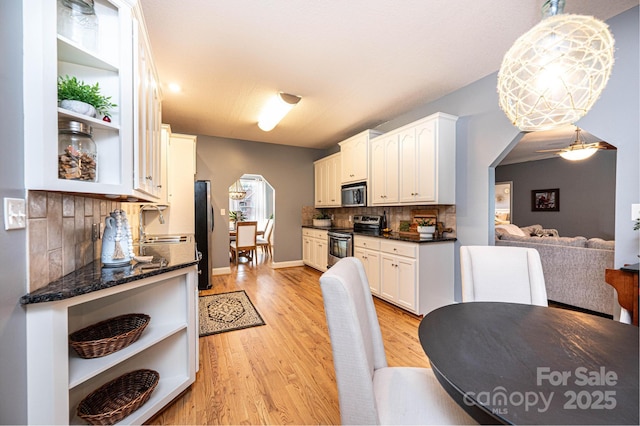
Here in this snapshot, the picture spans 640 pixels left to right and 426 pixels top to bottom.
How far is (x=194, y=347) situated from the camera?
1.76 meters

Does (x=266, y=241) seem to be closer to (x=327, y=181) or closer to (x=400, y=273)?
(x=327, y=181)

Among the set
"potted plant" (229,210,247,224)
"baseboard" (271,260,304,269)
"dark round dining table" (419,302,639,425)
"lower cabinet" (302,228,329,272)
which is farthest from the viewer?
"potted plant" (229,210,247,224)

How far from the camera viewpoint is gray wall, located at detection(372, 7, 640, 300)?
5.95 ft

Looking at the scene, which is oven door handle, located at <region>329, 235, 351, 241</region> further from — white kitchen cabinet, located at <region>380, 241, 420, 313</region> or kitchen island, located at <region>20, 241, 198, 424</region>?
kitchen island, located at <region>20, 241, 198, 424</region>

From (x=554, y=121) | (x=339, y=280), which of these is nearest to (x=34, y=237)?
(x=339, y=280)

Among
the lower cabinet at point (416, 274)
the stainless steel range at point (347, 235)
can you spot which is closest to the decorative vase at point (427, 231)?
the lower cabinet at point (416, 274)

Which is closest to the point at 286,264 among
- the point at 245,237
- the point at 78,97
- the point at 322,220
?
the point at 245,237

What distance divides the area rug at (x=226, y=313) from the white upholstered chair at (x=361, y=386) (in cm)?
201

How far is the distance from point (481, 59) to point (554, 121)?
1665 millimetres

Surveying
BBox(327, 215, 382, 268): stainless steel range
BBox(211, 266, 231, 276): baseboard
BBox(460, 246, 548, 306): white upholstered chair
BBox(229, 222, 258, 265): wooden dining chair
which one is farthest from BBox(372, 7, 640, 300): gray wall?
BBox(211, 266, 231, 276): baseboard

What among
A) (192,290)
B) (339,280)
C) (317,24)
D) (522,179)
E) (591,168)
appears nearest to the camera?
(339,280)

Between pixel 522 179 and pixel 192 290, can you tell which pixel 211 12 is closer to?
pixel 192 290

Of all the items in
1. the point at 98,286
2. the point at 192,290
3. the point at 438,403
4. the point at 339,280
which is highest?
the point at 339,280

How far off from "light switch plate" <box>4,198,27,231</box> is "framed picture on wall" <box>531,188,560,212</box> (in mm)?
8648
